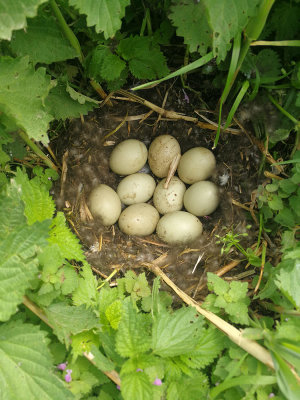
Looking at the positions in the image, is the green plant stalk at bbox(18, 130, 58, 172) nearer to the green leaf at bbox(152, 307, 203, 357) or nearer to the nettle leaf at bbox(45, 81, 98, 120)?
the nettle leaf at bbox(45, 81, 98, 120)

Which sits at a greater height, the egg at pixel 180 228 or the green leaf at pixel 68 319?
the green leaf at pixel 68 319

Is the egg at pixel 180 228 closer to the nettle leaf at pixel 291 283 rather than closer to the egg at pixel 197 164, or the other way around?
the egg at pixel 197 164

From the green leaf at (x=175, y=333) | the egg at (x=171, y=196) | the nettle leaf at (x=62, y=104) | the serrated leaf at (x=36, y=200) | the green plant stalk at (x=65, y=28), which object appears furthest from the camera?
the egg at (x=171, y=196)

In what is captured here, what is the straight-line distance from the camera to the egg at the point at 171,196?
211 cm

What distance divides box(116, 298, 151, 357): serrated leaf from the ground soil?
1.59 feet

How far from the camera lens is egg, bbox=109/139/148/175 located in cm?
206

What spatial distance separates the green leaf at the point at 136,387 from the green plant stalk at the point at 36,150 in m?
1.08

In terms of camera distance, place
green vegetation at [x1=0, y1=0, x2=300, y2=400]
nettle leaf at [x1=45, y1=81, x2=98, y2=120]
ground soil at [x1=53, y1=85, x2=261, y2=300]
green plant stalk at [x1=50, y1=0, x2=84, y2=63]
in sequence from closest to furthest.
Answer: green vegetation at [x1=0, y1=0, x2=300, y2=400] < green plant stalk at [x1=50, y1=0, x2=84, y2=63] < nettle leaf at [x1=45, y1=81, x2=98, y2=120] < ground soil at [x1=53, y1=85, x2=261, y2=300]

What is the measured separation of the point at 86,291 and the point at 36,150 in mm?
718

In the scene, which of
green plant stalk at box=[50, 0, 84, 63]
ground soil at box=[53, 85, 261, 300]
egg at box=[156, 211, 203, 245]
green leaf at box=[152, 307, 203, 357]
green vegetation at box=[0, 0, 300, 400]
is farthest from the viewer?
egg at box=[156, 211, 203, 245]

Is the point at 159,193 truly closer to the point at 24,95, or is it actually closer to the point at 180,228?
the point at 180,228

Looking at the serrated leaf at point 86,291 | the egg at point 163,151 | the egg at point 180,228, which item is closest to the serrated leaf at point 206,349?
the serrated leaf at point 86,291

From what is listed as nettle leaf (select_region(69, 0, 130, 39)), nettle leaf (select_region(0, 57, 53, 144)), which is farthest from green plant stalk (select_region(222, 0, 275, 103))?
nettle leaf (select_region(0, 57, 53, 144))

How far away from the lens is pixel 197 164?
201cm
